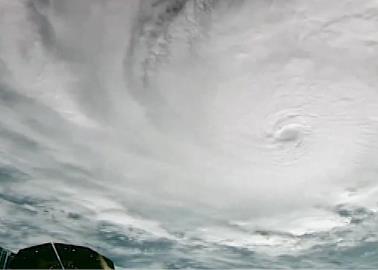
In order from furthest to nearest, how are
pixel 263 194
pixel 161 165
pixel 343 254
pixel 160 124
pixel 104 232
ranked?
pixel 343 254 < pixel 104 232 < pixel 263 194 < pixel 161 165 < pixel 160 124

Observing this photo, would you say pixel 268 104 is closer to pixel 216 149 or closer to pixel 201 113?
pixel 201 113

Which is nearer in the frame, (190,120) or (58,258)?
(58,258)

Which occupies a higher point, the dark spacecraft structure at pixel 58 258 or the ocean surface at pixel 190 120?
the ocean surface at pixel 190 120

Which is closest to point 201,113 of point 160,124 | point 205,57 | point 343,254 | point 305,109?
point 160,124

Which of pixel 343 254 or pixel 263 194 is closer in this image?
pixel 263 194

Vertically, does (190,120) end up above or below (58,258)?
above

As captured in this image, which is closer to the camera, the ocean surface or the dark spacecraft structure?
the dark spacecraft structure

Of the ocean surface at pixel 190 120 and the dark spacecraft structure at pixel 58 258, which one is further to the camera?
the ocean surface at pixel 190 120

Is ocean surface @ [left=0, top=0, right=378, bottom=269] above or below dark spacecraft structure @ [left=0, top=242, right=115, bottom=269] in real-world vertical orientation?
above
